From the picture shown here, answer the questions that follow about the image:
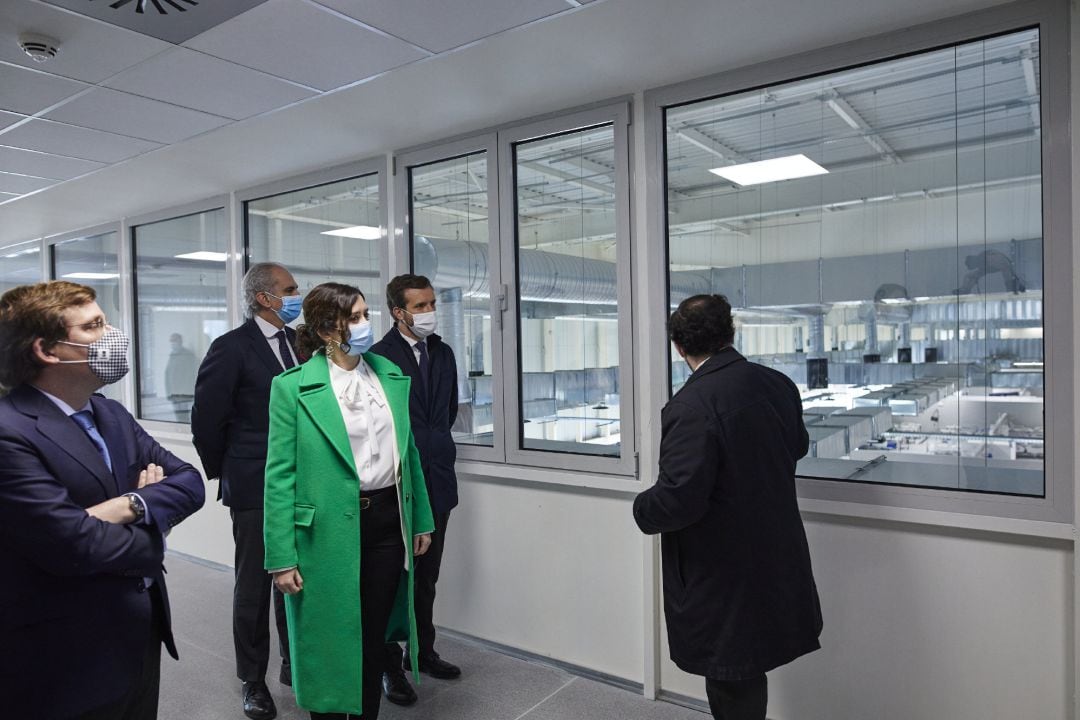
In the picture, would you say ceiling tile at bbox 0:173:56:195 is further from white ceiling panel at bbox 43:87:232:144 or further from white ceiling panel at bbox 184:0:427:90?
white ceiling panel at bbox 184:0:427:90

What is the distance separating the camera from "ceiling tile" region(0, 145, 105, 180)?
3807 millimetres

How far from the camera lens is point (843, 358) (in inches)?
103

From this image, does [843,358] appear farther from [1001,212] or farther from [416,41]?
[416,41]

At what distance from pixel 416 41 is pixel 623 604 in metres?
2.32

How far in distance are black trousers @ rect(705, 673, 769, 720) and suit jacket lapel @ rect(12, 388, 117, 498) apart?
63.1 inches

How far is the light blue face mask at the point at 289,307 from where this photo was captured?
2930 millimetres

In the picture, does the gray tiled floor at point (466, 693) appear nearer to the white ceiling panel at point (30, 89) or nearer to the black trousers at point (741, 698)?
the black trousers at point (741, 698)

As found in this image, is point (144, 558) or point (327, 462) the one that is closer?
point (144, 558)

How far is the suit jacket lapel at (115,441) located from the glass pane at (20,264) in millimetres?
6061

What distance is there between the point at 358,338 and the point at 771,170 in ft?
5.42

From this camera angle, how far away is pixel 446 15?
A: 2.27m

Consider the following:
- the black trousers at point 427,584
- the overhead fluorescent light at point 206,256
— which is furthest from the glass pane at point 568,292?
the overhead fluorescent light at point 206,256

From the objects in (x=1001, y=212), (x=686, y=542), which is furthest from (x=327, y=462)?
(x=1001, y=212)

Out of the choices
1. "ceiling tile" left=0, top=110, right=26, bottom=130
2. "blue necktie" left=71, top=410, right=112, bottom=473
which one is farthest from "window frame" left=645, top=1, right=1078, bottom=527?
"ceiling tile" left=0, top=110, right=26, bottom=130
